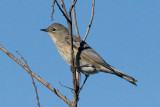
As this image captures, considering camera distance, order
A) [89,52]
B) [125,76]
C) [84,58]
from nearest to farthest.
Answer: [125,76]
[84,58]
[89,52]

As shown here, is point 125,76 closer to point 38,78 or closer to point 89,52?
point 89,52

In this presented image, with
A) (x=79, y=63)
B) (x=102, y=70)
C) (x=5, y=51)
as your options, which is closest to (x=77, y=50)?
(x=79, y=63)

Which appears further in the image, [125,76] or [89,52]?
[89,52]

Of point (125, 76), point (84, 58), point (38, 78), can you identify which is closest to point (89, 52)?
point (84, 58)

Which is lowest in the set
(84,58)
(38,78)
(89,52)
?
(38,78)

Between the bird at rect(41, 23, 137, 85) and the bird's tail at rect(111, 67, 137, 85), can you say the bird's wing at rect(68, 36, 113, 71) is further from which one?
the bird's tail at rect(111, 67, 137, 85)

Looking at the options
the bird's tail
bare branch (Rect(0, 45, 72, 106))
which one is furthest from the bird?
bare branch (Rect(0, 45, 72, 106))

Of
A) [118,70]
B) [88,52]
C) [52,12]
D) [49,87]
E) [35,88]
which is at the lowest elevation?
[35,88]

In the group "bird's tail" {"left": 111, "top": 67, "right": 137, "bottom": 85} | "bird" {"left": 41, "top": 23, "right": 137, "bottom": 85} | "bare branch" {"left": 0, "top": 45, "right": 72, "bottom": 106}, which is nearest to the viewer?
"bare branch" {"left": 0, "top": 45, "right": 72, "bottom": 106}

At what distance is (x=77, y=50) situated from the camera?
809 cm

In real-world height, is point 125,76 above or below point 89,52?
below

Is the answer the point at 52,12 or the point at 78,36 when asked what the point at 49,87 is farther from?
the point at 78,36

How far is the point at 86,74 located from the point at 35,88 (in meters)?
3.60

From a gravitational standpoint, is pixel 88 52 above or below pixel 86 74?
above
